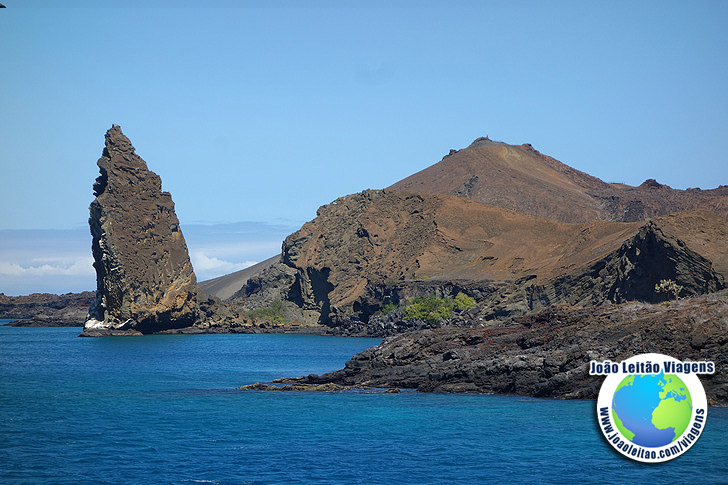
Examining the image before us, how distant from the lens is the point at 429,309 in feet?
415

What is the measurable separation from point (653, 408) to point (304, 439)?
51.8 ft

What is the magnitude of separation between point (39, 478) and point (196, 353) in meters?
62.9

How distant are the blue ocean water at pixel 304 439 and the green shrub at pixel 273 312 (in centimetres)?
10627

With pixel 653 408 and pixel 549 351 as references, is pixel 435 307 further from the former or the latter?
pixel 653 408

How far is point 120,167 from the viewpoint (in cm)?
12431

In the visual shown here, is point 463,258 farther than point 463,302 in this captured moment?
Yes

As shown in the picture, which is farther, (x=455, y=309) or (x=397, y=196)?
(x=397, y=196)

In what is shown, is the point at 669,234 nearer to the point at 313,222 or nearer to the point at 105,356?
the point at 105,356

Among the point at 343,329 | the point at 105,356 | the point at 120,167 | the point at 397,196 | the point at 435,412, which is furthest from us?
the point at 397,196

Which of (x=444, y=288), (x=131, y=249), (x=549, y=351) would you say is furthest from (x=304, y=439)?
(x=444, y=288)

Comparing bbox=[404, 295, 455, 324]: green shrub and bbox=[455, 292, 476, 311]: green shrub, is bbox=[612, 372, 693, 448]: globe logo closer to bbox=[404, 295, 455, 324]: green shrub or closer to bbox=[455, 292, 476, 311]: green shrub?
bbox=[404, 295, 455, 324]: green shrub

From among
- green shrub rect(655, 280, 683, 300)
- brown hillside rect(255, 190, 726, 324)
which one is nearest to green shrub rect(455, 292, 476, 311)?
brown hillside rect(255, 190, 726, 324)

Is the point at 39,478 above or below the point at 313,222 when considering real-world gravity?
below

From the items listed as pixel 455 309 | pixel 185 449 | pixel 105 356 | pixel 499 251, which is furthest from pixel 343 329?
pixel 185 449
